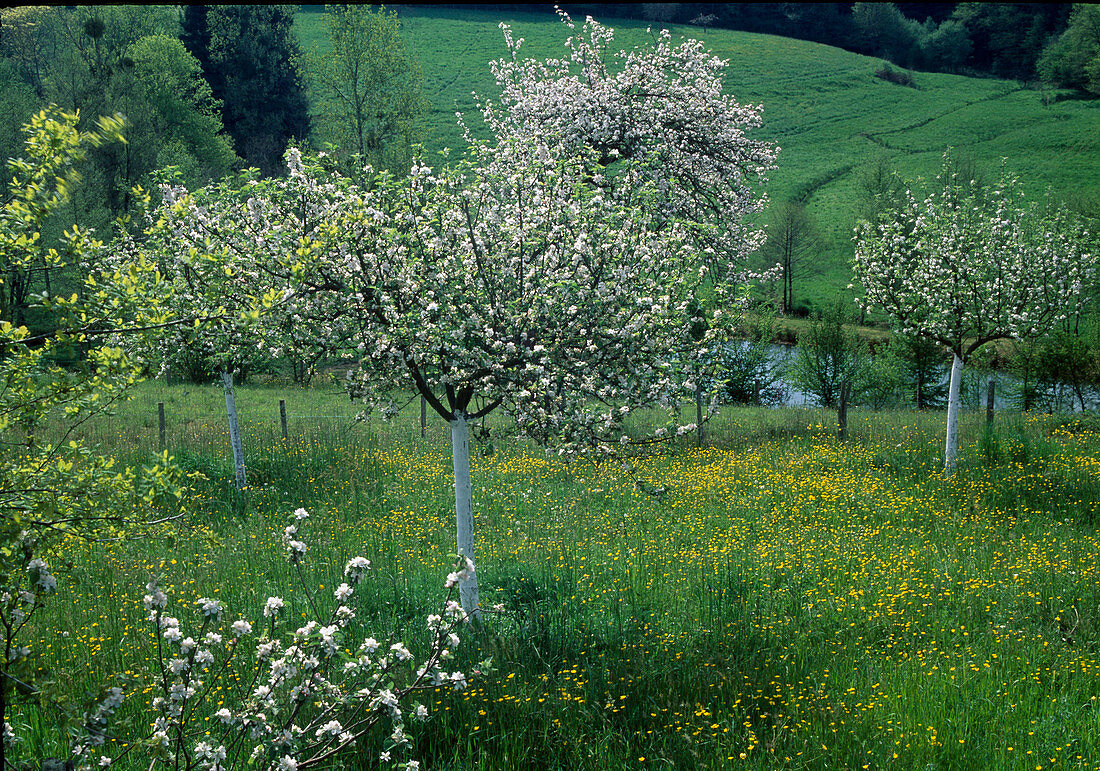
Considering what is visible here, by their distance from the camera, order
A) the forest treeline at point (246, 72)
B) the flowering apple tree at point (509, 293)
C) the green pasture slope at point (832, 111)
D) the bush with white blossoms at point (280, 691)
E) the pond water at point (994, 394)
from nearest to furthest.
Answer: the bush with white blossoms at point (280, 691) < the flowering apple tree at point (509, 293) < the pond water at point (994, 394) < the forest treeline at point (246, 72) < the green pasture slope at point (832, 111)

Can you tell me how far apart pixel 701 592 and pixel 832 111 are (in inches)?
2769

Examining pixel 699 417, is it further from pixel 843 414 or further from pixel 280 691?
pixel 280 691

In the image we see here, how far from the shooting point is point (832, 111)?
67.9 meters

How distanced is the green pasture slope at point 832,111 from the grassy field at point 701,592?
37706 millimetres

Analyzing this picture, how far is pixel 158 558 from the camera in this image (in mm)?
10492

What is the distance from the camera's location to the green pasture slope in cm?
5375

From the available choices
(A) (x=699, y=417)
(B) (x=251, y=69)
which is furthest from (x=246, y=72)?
(A) (x=699, y=417)

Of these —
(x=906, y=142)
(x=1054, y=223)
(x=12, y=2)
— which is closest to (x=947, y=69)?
(x=906, y=142)

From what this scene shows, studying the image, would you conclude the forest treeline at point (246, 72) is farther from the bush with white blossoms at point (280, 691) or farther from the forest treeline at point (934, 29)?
the bush with white blossoms at point (280, 691)

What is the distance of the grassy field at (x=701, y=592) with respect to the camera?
20.9ft

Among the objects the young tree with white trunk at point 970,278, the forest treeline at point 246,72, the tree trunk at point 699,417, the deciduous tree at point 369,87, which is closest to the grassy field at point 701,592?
the tree trunk at point 699,417

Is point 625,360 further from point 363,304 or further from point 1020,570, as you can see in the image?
point 1020,570

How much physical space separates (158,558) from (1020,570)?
1246 centimetres

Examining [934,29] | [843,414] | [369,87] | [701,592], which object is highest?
[934,29]
